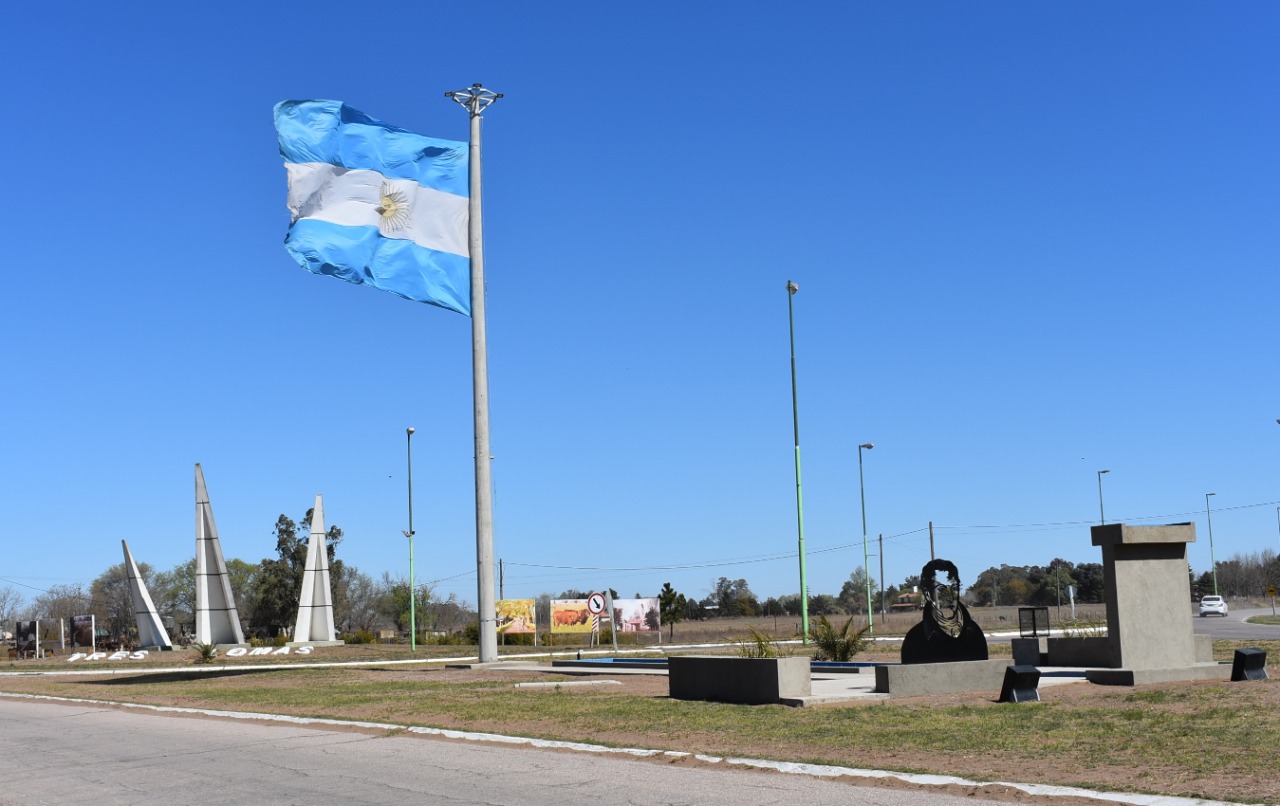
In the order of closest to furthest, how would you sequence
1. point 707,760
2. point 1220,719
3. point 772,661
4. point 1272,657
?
point 707,760
point 1220,719
point 772,661
point 1272,657

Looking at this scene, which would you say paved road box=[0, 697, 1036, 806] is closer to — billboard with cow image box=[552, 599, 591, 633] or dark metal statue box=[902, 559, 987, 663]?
dark metal statue box=[902, 559, 987, 663]

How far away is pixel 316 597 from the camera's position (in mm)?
64562

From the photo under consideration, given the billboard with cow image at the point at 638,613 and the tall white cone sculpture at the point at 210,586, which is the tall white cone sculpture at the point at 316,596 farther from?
the billboard with cow image at the point at 638,613

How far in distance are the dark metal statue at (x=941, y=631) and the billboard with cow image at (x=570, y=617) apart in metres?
51.5

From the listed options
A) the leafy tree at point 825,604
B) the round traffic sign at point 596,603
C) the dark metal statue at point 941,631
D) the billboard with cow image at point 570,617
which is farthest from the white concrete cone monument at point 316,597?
the leafy tree at point 825,604

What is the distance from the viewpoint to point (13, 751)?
52.3 feet

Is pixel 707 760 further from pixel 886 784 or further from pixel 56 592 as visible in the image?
pixel 56 592

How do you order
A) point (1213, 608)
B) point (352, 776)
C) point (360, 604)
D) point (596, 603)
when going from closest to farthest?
1. point (352, 776)
2. point (596, 603)
3. point (1213, 608)
4. point (360, 604)

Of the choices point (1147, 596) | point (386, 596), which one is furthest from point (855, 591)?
point (1147, 596)

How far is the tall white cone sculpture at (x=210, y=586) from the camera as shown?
2217 inches

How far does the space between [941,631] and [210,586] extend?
147 ft

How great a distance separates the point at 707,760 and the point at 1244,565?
178m

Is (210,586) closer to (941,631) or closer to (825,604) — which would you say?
(941,631)

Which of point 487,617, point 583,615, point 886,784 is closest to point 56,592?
point 583,615
